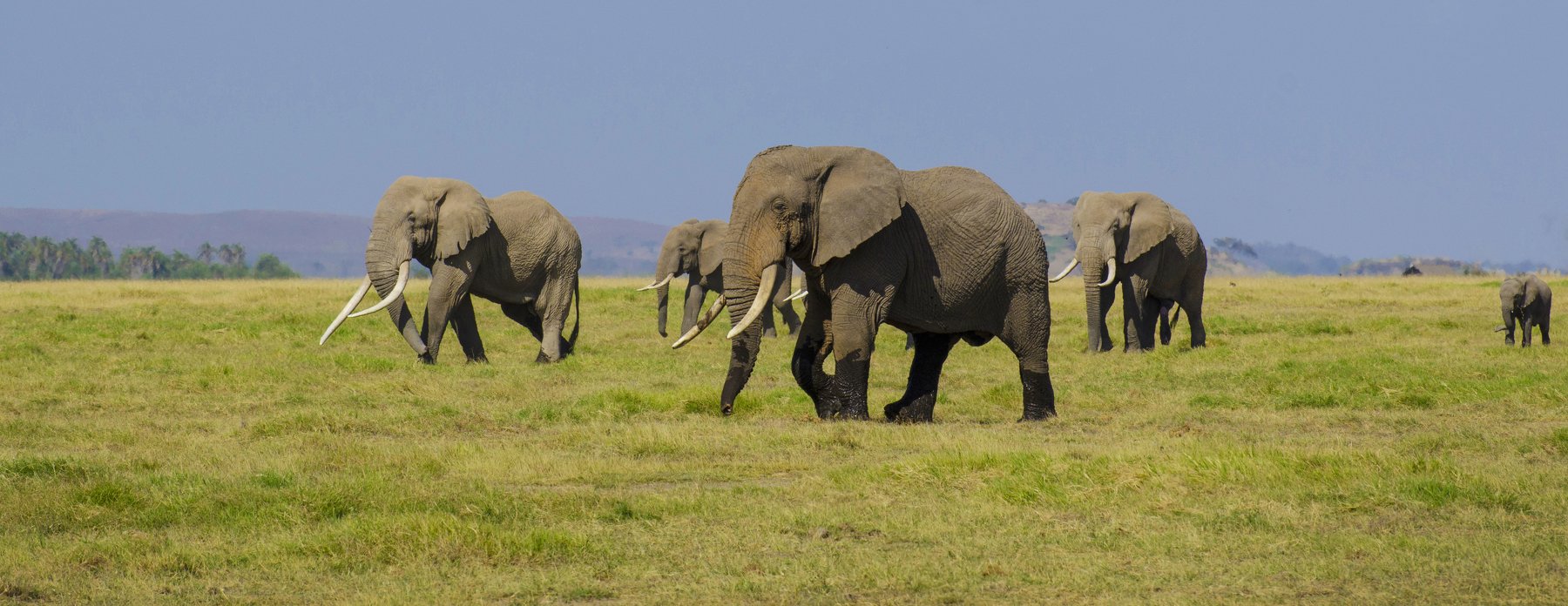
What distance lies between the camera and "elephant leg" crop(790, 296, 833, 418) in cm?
1305

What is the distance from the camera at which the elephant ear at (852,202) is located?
1224 cm

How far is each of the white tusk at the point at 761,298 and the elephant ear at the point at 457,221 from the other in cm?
765

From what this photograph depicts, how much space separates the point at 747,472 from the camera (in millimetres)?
10578

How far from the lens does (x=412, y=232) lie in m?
19.4

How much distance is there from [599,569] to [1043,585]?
6.31ft

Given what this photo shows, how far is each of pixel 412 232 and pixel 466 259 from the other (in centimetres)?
67

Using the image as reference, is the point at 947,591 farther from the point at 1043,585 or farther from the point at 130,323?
the point at 130,323

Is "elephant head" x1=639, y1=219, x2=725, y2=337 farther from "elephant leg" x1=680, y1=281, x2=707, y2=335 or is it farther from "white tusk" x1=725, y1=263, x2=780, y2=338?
"white tusk" x1=725, y1=263, x2=780, y2=338

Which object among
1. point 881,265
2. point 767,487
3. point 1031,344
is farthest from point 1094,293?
point 767,487

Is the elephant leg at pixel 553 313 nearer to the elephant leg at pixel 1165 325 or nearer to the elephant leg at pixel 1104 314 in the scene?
the elephant leg at pixel 1104 314

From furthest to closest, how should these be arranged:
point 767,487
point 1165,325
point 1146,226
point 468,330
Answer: point 1165,325 < point 1146,226 < point 468,330 < point 767,487

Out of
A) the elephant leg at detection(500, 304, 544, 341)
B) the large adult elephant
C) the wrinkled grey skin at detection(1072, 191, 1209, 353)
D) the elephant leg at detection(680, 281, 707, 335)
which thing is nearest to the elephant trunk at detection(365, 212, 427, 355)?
the elephant leg at detection(500, 304, 544, 341)

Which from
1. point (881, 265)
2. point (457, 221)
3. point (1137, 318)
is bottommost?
point (1137, 318)

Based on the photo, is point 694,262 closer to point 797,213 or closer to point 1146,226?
point 1146,226
